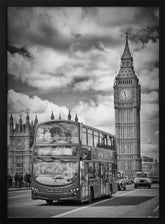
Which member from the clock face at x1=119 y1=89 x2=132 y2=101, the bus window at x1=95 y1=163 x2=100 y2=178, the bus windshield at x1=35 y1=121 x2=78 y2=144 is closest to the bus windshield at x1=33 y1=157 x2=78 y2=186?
the bus windshield at x1=35 y1=121 x2=78 y2=144

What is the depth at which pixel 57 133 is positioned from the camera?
11.8m

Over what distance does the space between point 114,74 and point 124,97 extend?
53cm

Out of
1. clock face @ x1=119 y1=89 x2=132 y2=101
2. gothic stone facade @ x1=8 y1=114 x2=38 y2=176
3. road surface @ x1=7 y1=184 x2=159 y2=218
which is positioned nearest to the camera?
road surface @ x1=7 y1=184 x2=159 y2=218

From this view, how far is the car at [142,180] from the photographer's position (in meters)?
11.7

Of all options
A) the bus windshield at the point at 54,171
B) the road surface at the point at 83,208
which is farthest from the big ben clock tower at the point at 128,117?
the bus windshield at the point at 54,171

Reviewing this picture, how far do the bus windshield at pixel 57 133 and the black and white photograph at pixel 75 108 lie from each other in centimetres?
2

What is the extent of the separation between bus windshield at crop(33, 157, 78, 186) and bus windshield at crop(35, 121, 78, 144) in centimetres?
37

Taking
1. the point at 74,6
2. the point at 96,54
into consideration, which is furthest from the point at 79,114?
the point at 74,6

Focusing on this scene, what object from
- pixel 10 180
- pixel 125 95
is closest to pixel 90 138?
pixel 125 95

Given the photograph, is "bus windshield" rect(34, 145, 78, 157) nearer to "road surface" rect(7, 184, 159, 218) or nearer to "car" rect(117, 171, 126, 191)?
"road surface" rect(7, 184, 159, 218)

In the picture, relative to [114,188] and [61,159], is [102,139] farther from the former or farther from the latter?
[114,188]

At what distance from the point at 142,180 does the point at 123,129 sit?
44.5 inches

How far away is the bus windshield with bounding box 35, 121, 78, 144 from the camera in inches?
464
